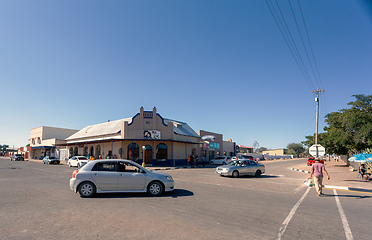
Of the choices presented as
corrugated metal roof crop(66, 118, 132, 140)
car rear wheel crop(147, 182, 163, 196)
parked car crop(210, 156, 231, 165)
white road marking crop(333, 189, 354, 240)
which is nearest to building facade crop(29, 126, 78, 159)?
A: corrugated metal roof crop(66, 118, 132, 140)

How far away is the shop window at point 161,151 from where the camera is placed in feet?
115

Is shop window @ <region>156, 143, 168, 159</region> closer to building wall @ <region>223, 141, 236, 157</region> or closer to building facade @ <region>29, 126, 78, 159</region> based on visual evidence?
building wall @ <region>223, 141, 236, 157</region>

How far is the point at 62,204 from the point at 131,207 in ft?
7.82

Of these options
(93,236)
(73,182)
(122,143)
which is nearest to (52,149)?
(122,143)

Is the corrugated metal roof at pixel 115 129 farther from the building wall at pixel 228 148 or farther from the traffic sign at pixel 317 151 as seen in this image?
the traffic sign at pixel 317 151

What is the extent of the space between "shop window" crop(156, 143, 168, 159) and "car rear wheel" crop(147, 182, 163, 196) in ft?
82.4

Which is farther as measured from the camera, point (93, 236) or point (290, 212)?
point (290, 212)

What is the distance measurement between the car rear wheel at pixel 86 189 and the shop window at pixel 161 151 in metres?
25.5

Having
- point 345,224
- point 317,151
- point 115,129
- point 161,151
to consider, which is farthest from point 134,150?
point 345,224

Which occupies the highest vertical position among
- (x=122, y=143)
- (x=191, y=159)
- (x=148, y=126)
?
(x=148, y=126)

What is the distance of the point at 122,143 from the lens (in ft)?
114

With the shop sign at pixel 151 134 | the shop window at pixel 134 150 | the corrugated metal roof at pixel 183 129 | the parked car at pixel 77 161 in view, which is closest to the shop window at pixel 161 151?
the shop sign at pixel 151 134

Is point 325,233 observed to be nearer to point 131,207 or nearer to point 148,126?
point 131,207

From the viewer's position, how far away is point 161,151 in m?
35.5
